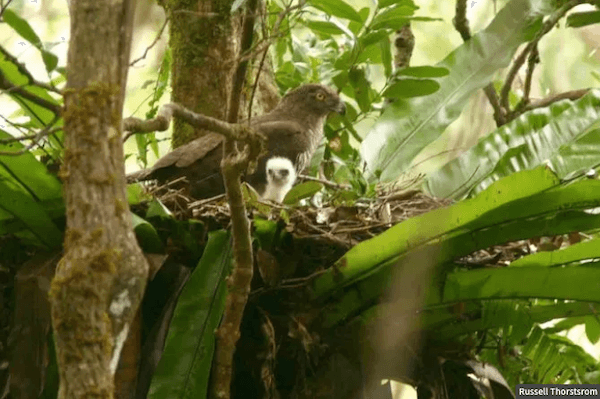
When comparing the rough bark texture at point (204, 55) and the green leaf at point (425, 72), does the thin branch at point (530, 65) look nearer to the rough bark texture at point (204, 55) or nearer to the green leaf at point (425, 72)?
the green leaf at point (425, 72)

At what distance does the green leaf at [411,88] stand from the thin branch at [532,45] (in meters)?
0.39

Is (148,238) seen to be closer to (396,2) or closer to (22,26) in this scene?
(22,26)

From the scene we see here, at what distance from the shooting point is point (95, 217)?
1.27 metres

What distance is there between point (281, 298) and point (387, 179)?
76 cm

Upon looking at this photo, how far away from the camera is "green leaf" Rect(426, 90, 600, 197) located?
2342 mm

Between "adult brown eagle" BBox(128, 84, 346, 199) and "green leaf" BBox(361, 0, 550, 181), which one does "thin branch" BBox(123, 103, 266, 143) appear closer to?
"adult brown eagle" BBox(128, 84, 346, 199)

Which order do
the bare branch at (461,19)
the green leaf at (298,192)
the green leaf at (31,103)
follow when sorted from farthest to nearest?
1. the bare branch at (461,19)
2. the green leaf at (298,192)
3. the green leaf at (31,103)

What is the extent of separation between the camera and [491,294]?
2.16m

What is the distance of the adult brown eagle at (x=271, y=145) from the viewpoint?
2.80 metres

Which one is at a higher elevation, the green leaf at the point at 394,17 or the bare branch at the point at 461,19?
the bare branch at the point at 461,19

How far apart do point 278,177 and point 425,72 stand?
580mm

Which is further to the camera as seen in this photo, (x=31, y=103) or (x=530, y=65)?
(x=530, y=65)

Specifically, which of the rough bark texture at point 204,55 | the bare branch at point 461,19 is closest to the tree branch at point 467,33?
the bare branch at point 461,19

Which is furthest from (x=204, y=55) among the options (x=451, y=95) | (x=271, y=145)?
(x=451, y=95)
